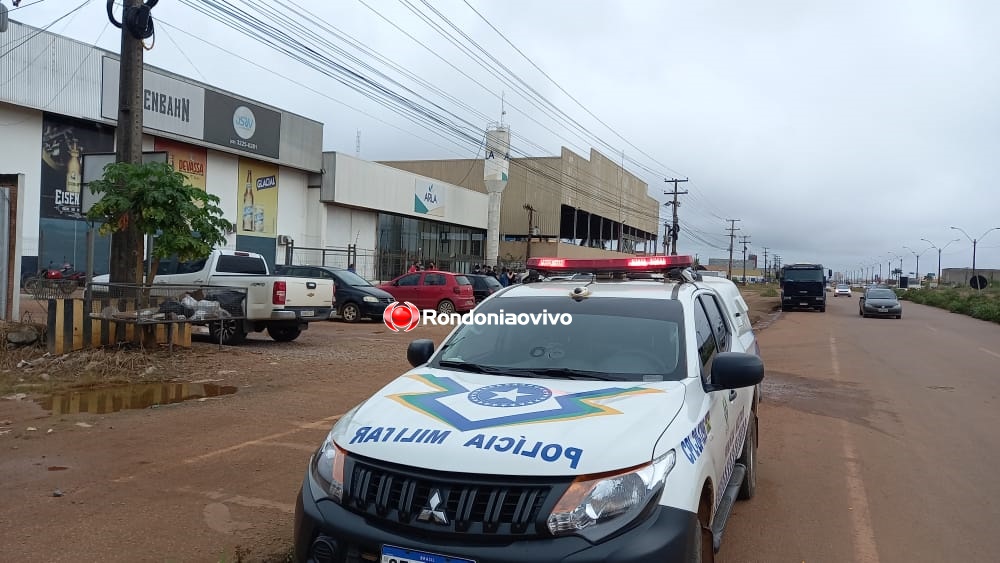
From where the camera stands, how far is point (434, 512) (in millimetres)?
2805

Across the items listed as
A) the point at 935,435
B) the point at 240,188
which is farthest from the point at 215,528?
the point at 240,188

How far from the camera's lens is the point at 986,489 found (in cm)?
596

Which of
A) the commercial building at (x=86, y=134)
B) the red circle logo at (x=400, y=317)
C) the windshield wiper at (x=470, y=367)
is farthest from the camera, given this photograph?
the commercial building at (x=86, y=134)

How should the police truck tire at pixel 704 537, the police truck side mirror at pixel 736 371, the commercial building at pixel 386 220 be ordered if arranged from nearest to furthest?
the police truck tire at pixel 704 537
the police truck side mirror at pixel 736 371
the commercial building at pixel 386 220

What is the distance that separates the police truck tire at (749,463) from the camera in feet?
17.5

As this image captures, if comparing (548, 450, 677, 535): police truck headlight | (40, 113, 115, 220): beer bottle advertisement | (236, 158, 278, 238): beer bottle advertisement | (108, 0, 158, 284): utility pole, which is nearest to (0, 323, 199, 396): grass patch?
(108, 0, 158, 284): utility pole

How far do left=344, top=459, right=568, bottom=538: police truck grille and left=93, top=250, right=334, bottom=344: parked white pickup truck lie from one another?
32.8ft

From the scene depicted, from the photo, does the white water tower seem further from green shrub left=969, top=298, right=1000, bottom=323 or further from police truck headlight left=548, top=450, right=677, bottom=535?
police truck headlight left=548, top=450, right=677, bottom=535

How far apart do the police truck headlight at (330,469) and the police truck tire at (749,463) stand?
10.3 ft

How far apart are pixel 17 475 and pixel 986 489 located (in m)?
7.75

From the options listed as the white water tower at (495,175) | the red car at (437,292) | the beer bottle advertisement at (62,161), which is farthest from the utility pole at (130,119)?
the white water tower at (495,175)

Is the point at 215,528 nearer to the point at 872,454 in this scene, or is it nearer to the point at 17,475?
the point at 17,475

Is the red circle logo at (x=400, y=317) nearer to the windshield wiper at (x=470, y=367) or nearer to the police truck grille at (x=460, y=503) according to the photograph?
the windshield wiper at (x=470, y=367)

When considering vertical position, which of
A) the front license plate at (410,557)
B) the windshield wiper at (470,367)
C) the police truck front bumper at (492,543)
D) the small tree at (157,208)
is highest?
the small tree at (157,208)
